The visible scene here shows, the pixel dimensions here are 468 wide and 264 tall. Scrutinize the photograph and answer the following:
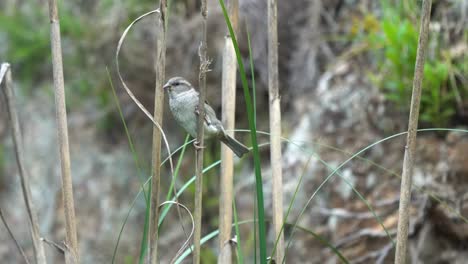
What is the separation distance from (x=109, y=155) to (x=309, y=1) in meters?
1.90

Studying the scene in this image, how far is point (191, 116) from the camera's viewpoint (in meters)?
2.03

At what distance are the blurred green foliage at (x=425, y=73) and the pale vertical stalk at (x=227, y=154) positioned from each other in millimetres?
1423

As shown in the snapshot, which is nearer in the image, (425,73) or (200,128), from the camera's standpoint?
(200,128)

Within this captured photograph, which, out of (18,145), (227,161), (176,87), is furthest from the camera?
(176,87)

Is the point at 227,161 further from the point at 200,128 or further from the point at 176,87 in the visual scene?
the point at 176,87

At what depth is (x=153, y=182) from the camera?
1.54 meters

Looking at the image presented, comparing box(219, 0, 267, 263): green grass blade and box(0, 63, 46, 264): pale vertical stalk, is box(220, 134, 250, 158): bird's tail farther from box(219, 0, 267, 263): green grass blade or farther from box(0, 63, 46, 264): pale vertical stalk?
box(0, 63, 46, 264): pale vertical stalk

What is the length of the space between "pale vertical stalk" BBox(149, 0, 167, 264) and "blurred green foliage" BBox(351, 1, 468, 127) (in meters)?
1.76

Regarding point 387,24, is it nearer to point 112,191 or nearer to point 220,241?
point 220,241

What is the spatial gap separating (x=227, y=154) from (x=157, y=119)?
0.34 meters

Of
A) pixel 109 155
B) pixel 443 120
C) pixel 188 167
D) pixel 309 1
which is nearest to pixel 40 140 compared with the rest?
pixel 109 155

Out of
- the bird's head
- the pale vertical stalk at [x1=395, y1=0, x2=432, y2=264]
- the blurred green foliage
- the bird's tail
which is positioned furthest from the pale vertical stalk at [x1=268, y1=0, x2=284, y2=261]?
the blurred green foliage

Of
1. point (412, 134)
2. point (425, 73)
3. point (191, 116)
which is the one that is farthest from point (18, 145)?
point (425, 73)

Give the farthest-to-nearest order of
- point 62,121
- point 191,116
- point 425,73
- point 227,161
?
point 425,73
point 191,116
point 227,161
point 62,121
